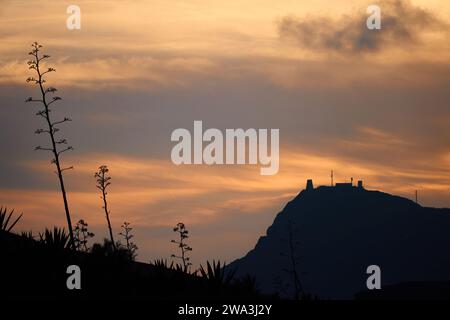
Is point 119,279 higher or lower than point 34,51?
lower

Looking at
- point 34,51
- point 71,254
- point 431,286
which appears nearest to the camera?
point 71,254
